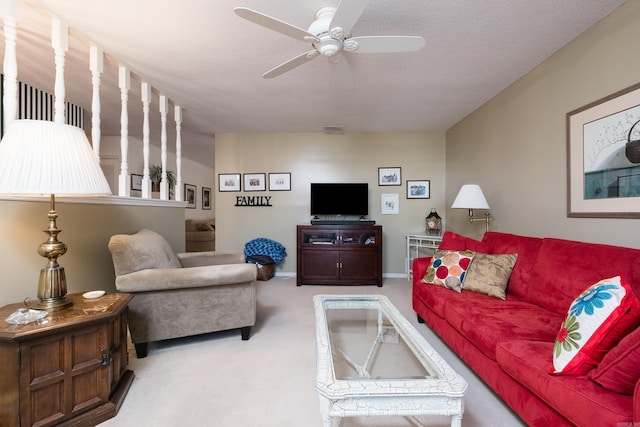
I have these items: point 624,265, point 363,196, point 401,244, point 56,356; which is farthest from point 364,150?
point 56,356

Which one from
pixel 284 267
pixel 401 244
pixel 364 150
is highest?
pixel 364 150

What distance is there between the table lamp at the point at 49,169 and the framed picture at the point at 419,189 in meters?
4.08

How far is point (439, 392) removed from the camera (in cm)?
97

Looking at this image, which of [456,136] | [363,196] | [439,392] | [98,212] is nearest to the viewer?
[439,392]

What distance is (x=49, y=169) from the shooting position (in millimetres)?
1299

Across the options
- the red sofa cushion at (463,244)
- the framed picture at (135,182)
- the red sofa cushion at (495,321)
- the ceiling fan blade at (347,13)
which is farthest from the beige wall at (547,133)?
the framed picture at (135,182)

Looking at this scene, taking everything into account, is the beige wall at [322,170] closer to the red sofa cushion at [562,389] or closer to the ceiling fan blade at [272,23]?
the ceiling fan blade at [272,23]

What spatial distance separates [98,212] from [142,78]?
1467mm

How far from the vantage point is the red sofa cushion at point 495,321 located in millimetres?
1482

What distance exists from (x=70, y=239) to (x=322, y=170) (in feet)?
11.0

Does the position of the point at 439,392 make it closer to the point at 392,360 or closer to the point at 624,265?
the point at 392,360

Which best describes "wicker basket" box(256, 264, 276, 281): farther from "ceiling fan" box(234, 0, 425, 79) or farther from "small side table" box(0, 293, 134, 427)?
"ceiling fan" box(234, 0, 425, 79)

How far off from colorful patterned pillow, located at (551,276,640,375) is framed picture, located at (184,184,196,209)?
Answer: 7017mm

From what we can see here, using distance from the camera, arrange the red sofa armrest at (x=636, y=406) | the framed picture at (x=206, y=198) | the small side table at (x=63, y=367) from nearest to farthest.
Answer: the red sofa armrest at (x=636, y=406)
the small side table at (x=63, y=367)
the framed picture at (x=206, y=198)
